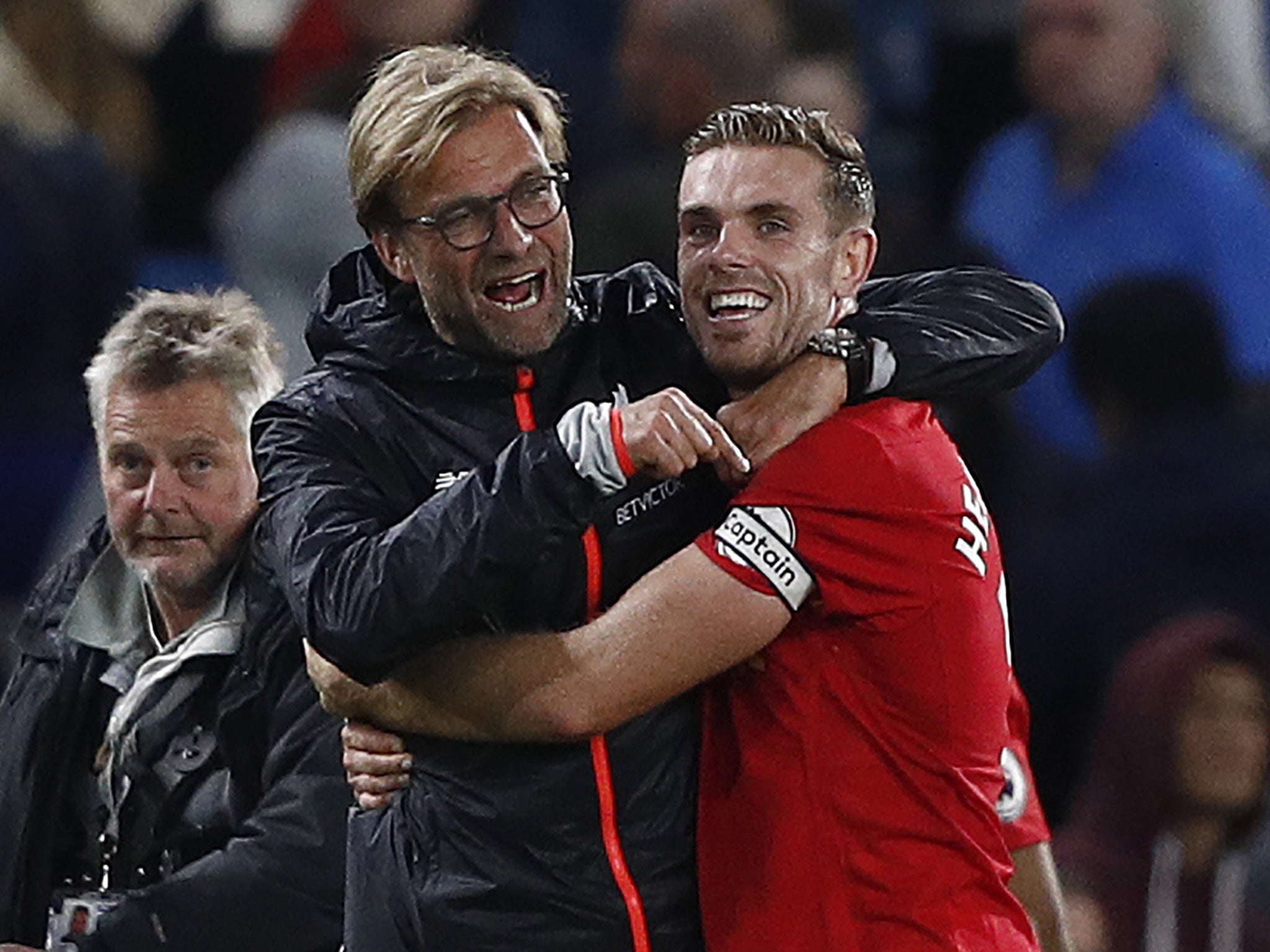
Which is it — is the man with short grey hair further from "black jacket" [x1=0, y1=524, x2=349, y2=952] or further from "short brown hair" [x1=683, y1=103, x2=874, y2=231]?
"short brown hair" [x1=683, y1=103, x2=874, y2=231]

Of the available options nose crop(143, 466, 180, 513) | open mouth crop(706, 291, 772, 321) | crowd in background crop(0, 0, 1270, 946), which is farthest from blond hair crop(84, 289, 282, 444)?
crowd in background crop(0, 0, 1270, 946)

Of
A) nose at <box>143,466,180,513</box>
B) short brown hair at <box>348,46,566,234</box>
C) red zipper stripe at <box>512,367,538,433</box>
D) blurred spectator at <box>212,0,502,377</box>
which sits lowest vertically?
nose at <box>143,466,180,513</box>

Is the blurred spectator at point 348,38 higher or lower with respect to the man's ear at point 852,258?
higher

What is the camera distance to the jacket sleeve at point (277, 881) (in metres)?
3.80

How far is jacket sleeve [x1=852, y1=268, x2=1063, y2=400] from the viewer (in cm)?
348

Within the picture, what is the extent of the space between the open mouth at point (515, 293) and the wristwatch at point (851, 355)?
0.34 m

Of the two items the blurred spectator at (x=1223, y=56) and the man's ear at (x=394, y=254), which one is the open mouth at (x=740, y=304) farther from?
the blurred spectator at (x=1223, y=56)

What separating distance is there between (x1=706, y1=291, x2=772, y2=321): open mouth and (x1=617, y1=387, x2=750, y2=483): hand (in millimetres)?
265

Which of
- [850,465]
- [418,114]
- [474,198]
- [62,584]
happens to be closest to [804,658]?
[850,465]

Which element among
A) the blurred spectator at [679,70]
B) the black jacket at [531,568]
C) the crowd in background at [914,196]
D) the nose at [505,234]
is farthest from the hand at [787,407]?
the blurred spectator at [679,70]

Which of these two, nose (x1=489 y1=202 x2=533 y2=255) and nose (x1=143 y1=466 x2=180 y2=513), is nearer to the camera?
nose (x1=489 y1=202 x2=533 y2=255)

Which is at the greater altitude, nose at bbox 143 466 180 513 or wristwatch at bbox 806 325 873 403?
wristwatch at bbox 806 325 873 403

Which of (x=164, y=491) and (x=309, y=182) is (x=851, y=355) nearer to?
(x=164, y=491)

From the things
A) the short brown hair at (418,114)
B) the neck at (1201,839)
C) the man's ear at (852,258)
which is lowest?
the neck at (1201,839)
